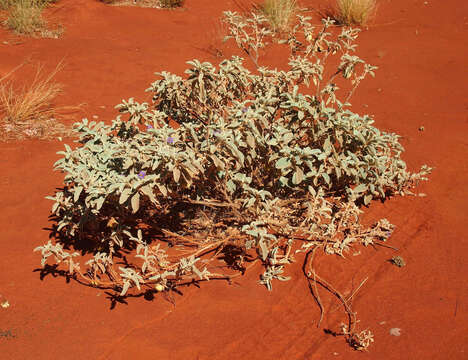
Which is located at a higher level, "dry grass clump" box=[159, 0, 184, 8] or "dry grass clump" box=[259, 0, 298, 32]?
"dry grass clump" box=[259, 0, 298, 32]

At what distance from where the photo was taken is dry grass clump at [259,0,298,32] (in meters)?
7.23

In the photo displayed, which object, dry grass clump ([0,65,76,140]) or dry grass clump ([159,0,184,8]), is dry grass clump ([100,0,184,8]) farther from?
dry grass clump ([0,65,76,140])

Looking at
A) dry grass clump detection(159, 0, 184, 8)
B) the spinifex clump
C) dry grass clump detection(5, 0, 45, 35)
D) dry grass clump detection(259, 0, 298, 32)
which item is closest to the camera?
the spinifex clump

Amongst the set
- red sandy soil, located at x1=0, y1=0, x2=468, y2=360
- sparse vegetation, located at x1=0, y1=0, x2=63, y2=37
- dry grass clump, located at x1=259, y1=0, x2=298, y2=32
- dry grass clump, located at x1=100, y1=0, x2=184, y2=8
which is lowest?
red sandy soil, located at x1=0, y1=0, x2=468, y2=360

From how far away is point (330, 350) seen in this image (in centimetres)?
238

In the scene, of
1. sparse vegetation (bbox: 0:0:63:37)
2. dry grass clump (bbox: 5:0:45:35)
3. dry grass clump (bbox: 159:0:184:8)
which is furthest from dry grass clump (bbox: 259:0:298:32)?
dry grass clump (bbox: 5:0:45:35)

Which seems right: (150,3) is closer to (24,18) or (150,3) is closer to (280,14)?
(24,18)

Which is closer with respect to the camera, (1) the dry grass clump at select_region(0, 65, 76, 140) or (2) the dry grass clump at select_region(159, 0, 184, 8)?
(1) the dry grass clump at select_region(0, 65, 76, 140)

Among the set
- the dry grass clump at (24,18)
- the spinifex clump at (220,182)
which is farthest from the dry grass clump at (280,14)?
the spinifex clump at (220,182)

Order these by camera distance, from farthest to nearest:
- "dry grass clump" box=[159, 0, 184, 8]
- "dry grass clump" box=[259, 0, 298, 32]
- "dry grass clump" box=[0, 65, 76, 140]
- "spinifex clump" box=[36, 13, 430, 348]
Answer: "dry grass clump" box=[159, 0, 184, 8]
"dry grass clump" box=[259, 0, 298, 32]
"dry grass clump" box=[0, 65, 76, 140]
"spinifex clump" box=[36, 13, 430, 348]

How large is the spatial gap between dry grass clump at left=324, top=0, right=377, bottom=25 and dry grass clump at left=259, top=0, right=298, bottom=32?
0.81m

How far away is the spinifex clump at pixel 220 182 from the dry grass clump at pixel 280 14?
3965 millimetres

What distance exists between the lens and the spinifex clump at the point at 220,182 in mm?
2645

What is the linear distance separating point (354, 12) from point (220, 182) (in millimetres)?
5602
